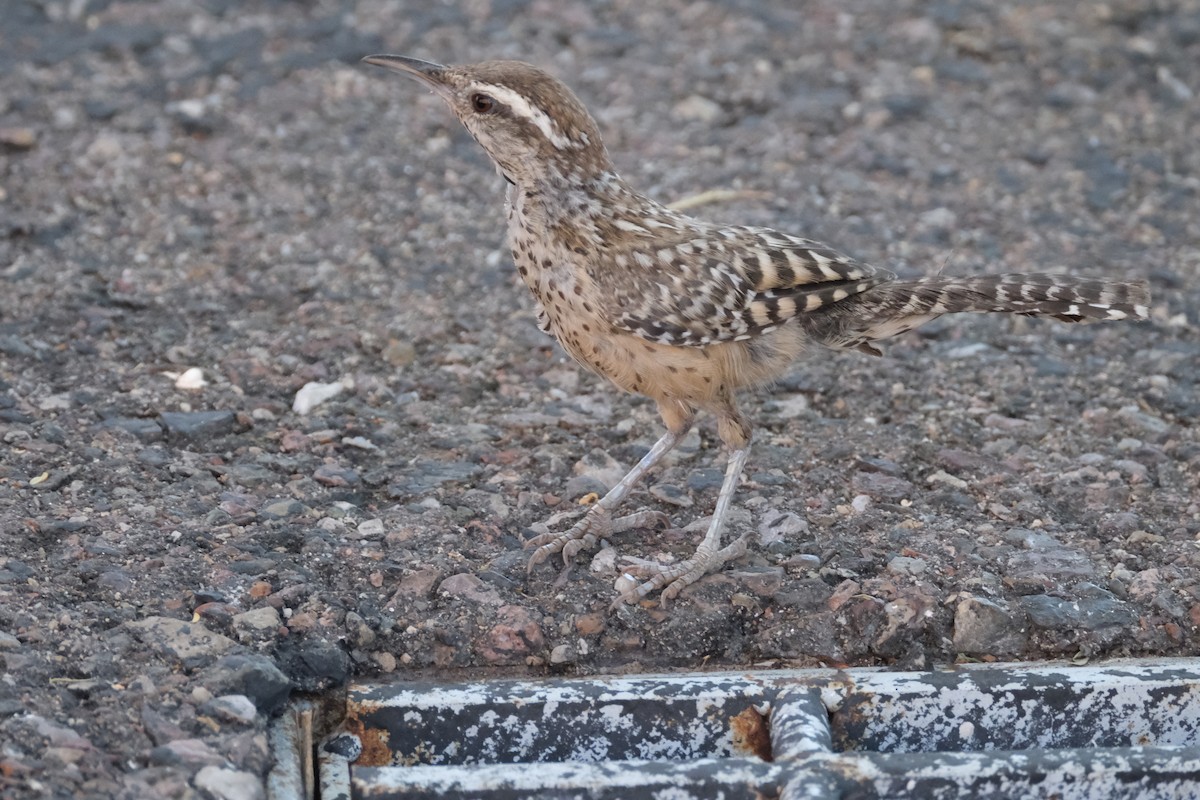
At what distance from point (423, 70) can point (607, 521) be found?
5.39 ft

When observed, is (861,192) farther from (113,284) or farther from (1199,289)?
(113,284)

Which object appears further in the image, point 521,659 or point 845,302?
point 845,302

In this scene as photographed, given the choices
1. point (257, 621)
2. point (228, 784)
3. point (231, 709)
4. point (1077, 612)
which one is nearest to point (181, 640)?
point (257, 621)

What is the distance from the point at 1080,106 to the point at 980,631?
173 inches

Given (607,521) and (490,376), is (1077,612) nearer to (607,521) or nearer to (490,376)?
(607,521)

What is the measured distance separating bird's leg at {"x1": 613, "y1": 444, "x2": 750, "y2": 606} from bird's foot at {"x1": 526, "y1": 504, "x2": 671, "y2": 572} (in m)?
0.18

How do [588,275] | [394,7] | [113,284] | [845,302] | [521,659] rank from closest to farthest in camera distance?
[521,659] < [588,275] < [845,302] < [113,284] < [394,7]

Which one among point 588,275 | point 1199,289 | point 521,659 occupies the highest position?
point 588,275

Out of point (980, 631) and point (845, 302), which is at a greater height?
point (845, 302)

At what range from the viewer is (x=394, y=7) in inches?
317

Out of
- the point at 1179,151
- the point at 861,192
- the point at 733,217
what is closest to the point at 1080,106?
the point at 1179,151

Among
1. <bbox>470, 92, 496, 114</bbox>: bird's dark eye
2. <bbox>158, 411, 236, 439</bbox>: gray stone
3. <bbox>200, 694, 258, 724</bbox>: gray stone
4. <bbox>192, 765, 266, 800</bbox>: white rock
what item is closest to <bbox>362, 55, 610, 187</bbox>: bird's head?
<bbox>470, 92, 496, 114</bbox>: bird's dark eye

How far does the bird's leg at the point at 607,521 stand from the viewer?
432 cm

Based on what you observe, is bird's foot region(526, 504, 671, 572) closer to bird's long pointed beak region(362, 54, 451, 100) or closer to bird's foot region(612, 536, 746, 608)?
bird's foot region(612, 536, 746, 608)
